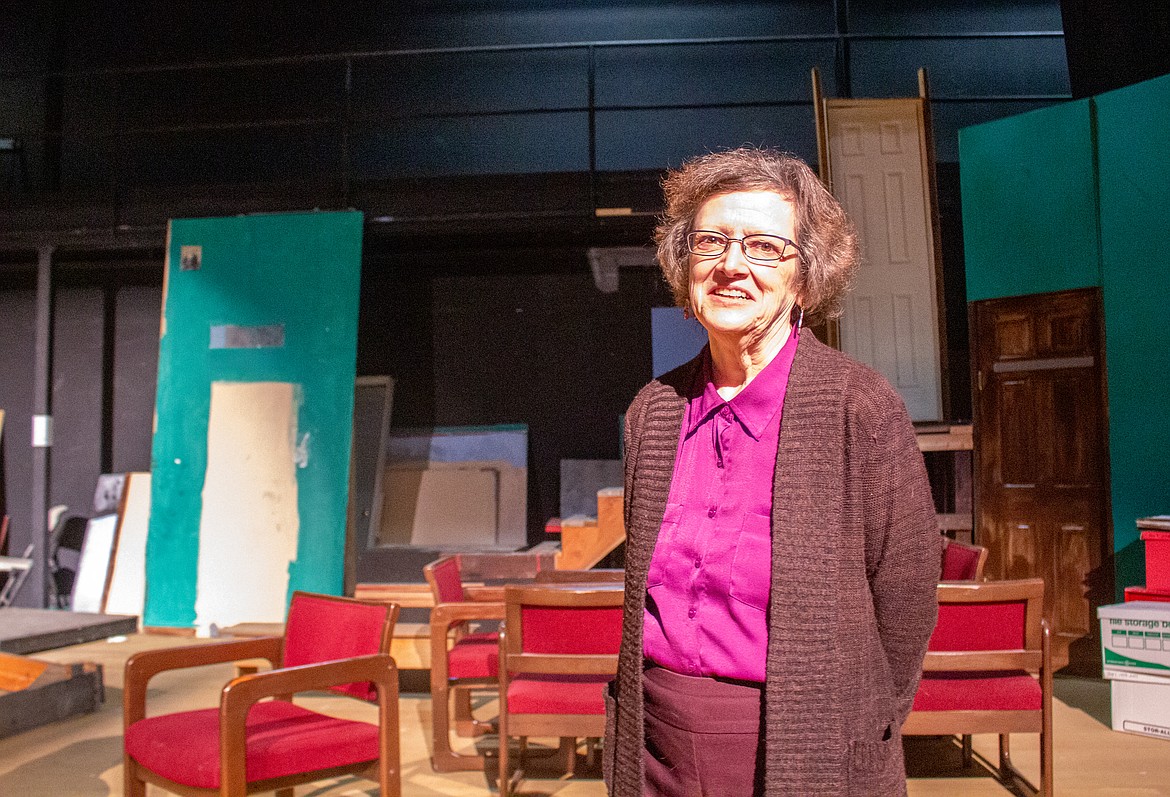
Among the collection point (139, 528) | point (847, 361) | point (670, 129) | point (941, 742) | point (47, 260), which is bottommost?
point (941, 742)

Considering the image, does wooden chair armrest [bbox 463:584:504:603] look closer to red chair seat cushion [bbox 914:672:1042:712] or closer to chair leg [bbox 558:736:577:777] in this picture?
chair leg [bbox 558:736:577:777]

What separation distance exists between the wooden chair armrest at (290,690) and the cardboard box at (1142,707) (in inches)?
127

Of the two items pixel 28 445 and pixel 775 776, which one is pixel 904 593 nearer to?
pixel 775 776

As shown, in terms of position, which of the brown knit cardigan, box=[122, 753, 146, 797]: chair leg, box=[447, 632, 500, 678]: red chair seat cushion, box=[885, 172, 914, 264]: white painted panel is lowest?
box=[122, 753, 146, 797]: chair leg

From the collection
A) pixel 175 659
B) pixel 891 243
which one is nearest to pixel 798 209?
pixel 175 659

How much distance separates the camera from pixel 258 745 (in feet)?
7.77

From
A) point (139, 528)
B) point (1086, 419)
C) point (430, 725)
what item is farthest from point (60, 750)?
point (1086, 419)

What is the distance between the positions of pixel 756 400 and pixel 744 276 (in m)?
0.18

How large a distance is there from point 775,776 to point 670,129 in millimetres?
6264

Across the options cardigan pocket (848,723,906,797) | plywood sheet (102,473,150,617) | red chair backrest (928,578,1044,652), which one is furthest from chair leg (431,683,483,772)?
plywood sheet (102,473,150,617)

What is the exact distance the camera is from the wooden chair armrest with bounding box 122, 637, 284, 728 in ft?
8.71

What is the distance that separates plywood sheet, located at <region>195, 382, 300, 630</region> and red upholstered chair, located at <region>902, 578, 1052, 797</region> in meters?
4.29

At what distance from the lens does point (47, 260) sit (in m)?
6.66

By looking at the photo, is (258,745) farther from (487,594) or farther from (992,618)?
(992,618)
